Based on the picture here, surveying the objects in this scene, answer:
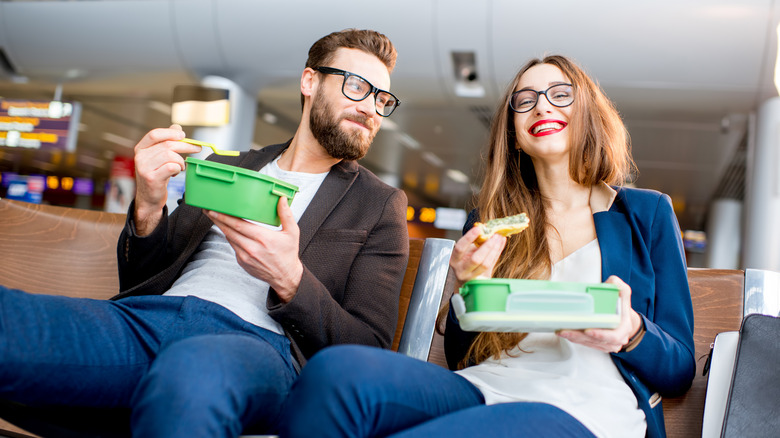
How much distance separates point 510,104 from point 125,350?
1.25m

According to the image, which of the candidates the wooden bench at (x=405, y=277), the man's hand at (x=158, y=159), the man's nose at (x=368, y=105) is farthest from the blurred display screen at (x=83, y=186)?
the man's hand at (x=158, y=159)

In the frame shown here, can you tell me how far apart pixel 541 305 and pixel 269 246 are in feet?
2.10

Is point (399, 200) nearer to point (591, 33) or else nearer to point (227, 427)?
point (227, 427)

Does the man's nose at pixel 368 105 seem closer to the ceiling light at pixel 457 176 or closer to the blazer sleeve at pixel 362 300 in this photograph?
the blazer sleeve at pixel 362 300

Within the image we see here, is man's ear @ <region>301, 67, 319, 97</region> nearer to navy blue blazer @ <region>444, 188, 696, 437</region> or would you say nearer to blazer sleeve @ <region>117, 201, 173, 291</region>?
blazer sleeve @ <region>117, 201, 173, 291</region>

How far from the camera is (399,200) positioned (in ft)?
6.93

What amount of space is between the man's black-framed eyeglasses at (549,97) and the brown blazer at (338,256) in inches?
19.3

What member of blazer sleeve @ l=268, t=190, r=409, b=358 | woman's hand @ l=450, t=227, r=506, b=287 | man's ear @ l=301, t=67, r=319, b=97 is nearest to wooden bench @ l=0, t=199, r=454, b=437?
blazer sleeve @ l=268, t=190, r=409, b=358

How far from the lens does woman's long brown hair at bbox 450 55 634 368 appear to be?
176 centimetres

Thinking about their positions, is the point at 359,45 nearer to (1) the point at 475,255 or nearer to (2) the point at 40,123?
(1) the point at 475,255

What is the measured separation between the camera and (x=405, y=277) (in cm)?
218

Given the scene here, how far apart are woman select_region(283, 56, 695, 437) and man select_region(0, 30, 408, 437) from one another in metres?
0.20

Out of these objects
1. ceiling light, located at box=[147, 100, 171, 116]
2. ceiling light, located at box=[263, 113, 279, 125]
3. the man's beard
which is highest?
the man's beard

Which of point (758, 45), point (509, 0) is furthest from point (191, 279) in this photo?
point (758, 45)
